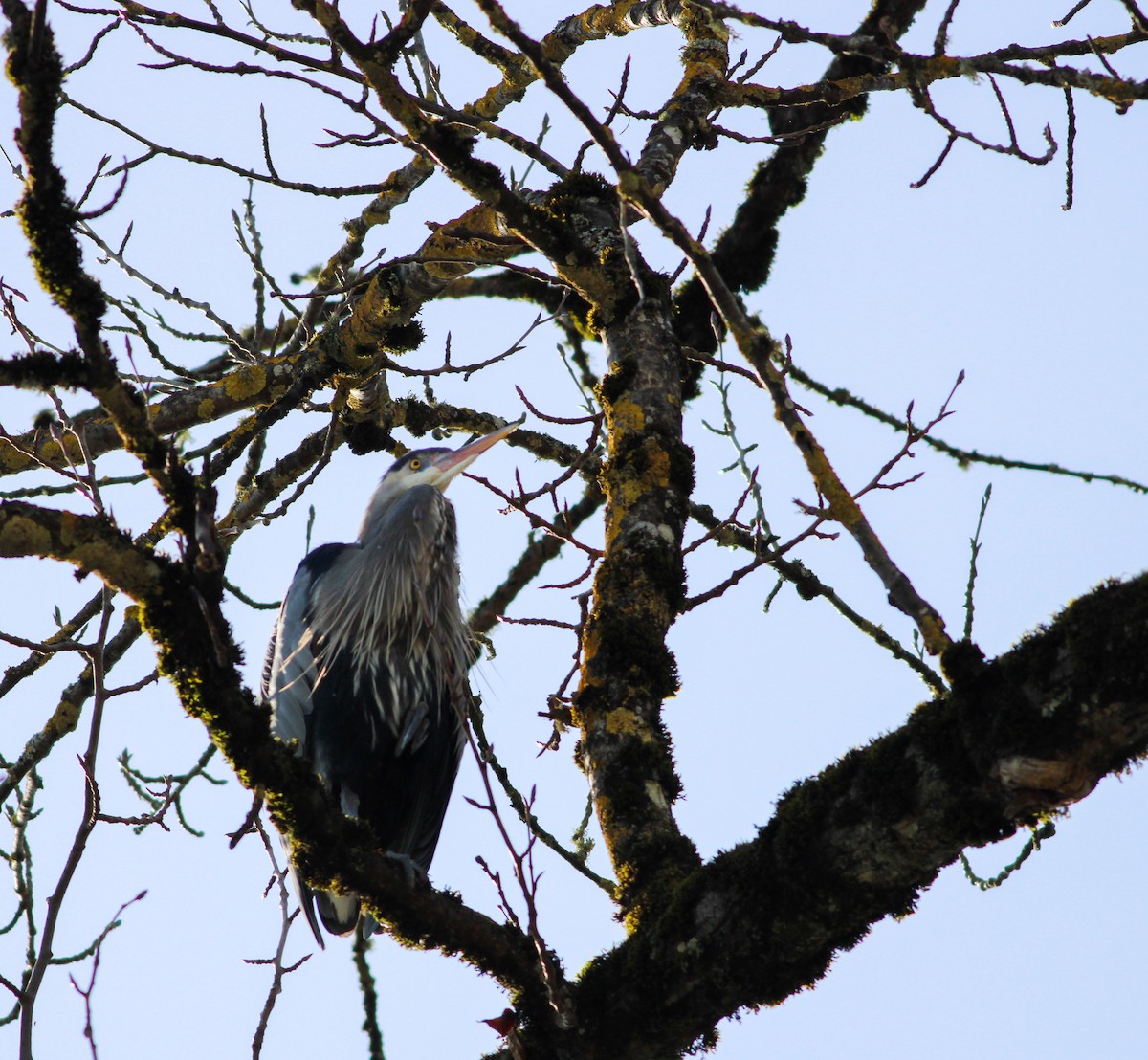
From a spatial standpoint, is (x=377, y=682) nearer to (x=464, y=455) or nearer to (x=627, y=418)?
(x=464, y=455)

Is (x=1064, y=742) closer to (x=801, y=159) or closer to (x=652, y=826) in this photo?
(x=652, y=826)

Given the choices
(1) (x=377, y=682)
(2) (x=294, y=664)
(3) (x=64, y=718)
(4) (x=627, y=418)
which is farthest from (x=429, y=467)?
(4) (x=627, y=418)

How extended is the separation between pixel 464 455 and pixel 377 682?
1.17 metres

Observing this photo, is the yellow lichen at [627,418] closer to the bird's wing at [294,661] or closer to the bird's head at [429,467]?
the bird's wing at [294,661]

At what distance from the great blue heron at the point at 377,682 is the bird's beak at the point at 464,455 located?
0.8 inches

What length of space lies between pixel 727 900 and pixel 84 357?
5.17 ft

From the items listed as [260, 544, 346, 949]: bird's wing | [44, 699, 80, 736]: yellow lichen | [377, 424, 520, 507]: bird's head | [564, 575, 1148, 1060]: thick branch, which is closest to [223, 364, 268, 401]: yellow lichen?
[260, 544, 346, 949]: bird's wing

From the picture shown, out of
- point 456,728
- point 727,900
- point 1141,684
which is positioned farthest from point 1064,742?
point 456,728

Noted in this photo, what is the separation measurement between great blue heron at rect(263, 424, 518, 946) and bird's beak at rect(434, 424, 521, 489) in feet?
0.06

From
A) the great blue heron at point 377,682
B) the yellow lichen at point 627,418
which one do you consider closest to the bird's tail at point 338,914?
the great blue heron at point 377,682

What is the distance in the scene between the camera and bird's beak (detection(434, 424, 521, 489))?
5023 mm

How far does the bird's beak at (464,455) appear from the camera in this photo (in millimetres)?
5023

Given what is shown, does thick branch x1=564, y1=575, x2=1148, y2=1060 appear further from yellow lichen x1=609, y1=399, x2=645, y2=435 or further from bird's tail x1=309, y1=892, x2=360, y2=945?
bird's tail x1=309, y1=892, x2=360, y2=945

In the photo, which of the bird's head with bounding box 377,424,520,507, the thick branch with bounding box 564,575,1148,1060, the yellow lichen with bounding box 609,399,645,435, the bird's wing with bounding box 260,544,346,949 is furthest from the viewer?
the bird's head with bounding box 377,424,520,507
